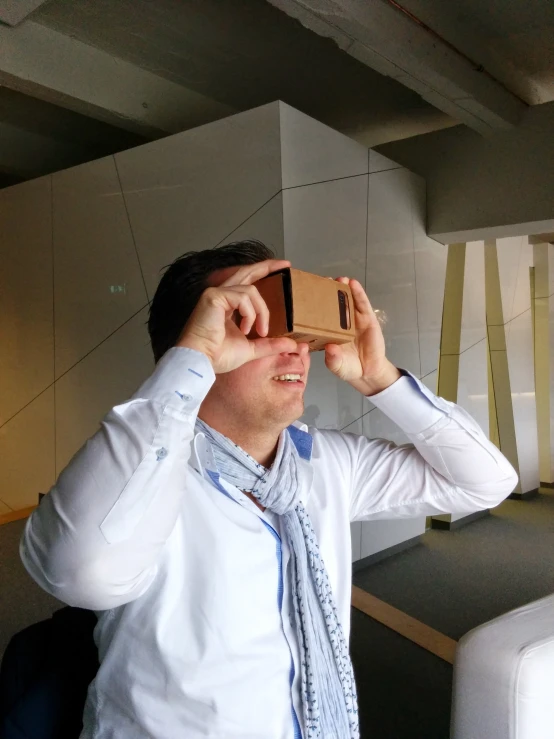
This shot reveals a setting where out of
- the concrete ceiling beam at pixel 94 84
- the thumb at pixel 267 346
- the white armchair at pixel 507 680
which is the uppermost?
the concrete ceiling beam at pixel 94 84

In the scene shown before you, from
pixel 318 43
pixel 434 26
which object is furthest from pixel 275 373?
pixel 318 43

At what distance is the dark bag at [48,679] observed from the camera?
914 mm

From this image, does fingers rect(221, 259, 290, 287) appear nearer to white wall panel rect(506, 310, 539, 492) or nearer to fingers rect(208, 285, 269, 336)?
fingers rect(208, 285, 269, 336)

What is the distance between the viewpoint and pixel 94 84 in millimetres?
3078

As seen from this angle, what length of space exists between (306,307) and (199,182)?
206 cm

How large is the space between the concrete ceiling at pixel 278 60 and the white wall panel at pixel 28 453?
1.99m

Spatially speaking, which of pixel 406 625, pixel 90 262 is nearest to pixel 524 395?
pixel 406 625

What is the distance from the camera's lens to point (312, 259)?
270 cm

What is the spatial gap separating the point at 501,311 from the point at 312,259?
1424 millimetres

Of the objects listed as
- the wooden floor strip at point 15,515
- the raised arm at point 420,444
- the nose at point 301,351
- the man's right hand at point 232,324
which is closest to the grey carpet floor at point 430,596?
the wooden floor strip at point 15,515

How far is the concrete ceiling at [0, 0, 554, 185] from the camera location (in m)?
2.36

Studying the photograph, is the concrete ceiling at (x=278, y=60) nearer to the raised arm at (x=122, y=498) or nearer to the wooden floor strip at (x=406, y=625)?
the raised arm at (x=122, y=498)

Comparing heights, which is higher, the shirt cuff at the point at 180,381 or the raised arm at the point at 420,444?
the shirt cuff at the point at 180,381

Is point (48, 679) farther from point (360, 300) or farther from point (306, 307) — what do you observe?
point (360, 300)
